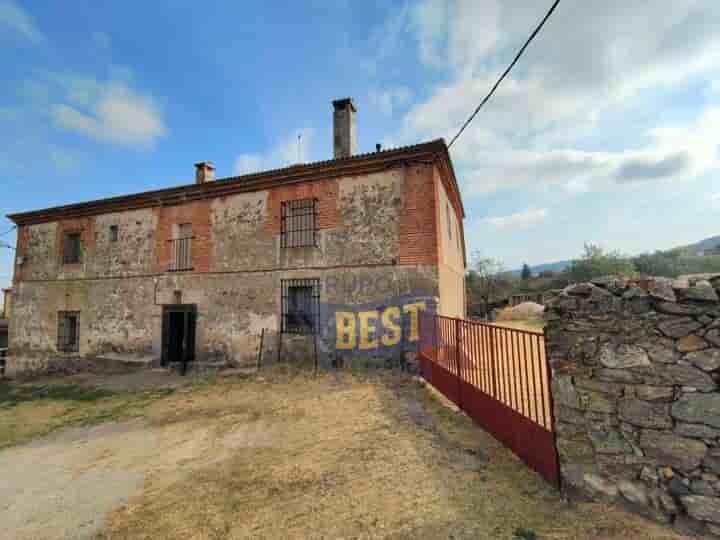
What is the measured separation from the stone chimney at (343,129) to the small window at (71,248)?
10781mm

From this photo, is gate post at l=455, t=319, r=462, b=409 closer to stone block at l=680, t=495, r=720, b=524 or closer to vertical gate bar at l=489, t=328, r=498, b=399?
vertical gate bar at l=489, t=328, r=498, b=399

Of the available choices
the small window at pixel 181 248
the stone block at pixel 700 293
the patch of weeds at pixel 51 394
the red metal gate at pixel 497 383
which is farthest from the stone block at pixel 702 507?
the small window at pixel 181 248

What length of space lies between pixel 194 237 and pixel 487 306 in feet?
77.8

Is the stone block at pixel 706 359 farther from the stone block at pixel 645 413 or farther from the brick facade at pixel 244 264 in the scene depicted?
the brick facade at pixel 244 264

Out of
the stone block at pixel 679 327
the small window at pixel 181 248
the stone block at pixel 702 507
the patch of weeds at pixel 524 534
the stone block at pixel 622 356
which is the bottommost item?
the patch of weeds at pixel 524 534

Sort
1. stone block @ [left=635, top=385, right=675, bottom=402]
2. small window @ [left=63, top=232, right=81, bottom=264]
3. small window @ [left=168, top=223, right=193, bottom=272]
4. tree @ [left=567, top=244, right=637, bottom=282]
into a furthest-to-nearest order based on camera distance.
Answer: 1. tree @ [left=567, top=244, right=637, bottom=282]
2. small window @ [left=63, top=232, right=81, bottom=264]
3. small window @ [left=168, top=223, right=193, bottom=272]
4. stone block @ [left=635, top=385, right=675, bottom=402]

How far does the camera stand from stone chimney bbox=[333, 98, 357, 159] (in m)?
10.1

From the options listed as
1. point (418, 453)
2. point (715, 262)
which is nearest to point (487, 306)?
point (715, 262)

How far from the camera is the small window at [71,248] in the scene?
12.5 m

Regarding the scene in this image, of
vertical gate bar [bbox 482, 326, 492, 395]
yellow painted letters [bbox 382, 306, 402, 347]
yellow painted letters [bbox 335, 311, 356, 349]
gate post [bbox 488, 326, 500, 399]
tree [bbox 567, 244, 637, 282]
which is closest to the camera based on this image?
gate post [bbox 488, 326, 500, 399]

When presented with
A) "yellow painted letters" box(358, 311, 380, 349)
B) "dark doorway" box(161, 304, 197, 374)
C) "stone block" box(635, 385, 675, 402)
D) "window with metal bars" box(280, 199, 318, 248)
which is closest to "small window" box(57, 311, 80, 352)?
"dark doorway" box(161, 304, 197, 374)

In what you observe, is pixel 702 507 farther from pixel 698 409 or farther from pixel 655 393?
pixel 655 393

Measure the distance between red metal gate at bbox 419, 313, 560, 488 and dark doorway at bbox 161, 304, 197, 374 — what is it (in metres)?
7.77

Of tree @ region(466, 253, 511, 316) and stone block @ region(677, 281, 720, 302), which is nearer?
stone block @ region(677, 281, 720, 302)
